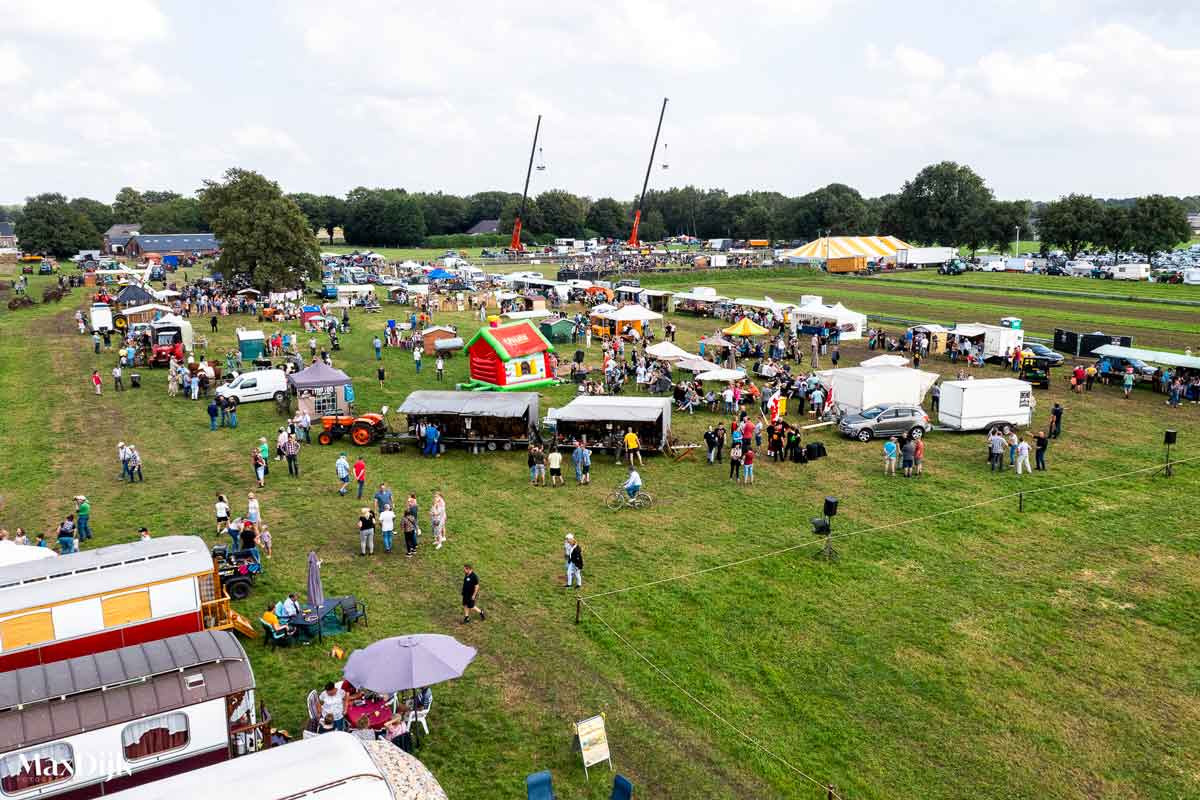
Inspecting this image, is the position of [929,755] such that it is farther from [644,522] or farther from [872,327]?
[872,327]

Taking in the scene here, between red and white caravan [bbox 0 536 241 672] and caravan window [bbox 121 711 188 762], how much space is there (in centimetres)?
321

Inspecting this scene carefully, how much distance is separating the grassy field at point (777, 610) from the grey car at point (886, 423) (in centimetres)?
54

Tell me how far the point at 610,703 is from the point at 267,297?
53586 millimetres

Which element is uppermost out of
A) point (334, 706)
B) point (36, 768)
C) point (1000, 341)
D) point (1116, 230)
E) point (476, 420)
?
point (1116, 230)

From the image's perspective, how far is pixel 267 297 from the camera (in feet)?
192

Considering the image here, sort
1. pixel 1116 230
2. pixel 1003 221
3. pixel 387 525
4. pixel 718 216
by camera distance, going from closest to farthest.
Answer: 1. pixel 387 525
2. pixel 1116 230
3. pixel 1003 221
4. pixel 718 216

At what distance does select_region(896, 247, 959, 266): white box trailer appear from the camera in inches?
3583

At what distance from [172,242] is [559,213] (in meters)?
58.3

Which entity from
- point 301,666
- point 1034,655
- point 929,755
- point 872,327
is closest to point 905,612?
point 1034,655

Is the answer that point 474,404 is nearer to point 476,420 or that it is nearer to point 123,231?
point 476,420

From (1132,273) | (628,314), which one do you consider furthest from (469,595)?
(1132,273)

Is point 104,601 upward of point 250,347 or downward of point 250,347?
downward

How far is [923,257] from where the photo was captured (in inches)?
3639

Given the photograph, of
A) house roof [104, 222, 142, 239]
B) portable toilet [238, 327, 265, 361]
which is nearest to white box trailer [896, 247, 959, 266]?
portable toilet [238, 327, 265, 361]
